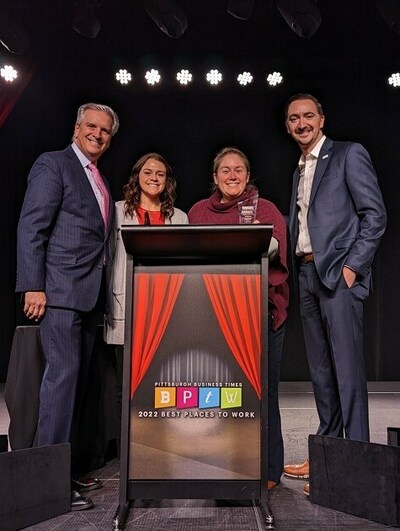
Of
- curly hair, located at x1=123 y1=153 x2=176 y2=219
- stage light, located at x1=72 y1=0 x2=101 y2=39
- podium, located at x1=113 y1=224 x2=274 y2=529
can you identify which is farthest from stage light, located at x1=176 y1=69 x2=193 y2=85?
podium, located at x1=113 y1=224 x2=274 y2=529

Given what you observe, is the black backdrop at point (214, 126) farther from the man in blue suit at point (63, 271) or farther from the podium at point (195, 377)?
the podium at point (195, 377)

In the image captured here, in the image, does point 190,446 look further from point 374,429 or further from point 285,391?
point 285,391

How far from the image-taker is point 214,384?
6.07ft

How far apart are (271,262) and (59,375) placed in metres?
0.95

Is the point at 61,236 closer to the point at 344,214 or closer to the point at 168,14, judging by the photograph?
the point at 344,214

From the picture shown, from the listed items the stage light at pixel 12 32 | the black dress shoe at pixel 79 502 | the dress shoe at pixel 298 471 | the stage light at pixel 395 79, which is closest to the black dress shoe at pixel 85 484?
the black dress shoe at pixel 79 502

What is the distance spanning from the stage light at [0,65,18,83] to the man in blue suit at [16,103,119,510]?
3693mm

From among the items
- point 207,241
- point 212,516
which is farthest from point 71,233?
point 212,516

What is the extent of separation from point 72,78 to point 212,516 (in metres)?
Answer: 4.90

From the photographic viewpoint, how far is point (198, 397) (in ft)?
6.05

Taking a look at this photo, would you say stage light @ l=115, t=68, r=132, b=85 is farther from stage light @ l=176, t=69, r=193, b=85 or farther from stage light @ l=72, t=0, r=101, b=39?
stage light @ l=72, t=0, r=101, b=39

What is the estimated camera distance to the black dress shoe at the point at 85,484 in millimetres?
2260

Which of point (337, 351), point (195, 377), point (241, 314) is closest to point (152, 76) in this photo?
point (337, 351)

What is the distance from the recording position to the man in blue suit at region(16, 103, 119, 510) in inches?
81.6
